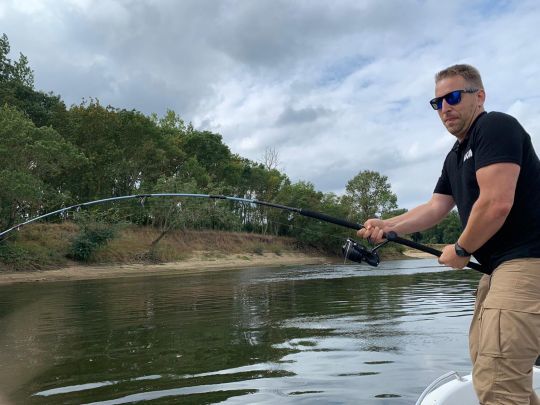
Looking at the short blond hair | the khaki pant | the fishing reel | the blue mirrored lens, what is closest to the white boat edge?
the khaki pant

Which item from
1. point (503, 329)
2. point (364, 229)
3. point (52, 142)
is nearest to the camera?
point (503, 329)

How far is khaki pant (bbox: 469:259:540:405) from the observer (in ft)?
8.82

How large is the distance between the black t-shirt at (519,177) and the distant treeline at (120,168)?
30963 millimetres

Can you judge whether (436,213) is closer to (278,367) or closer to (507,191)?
(507,191)

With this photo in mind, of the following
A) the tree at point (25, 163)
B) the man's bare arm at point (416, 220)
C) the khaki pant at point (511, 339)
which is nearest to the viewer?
the khaki pant at point (511, 339)

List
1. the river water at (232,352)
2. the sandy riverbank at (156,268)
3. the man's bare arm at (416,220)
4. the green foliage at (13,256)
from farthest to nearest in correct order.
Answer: the green foliage at (13,256)
the sandy riverbank at (156,268)
the river water at (232,352)
the man's bare arm at (416,220)

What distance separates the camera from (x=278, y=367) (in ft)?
21.9

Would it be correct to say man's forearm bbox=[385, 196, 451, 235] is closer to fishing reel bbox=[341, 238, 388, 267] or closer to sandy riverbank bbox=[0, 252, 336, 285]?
fishing reel bbox=[341, 238, 388, 267]

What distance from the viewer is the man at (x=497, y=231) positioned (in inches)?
106

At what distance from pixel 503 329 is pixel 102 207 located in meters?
41.8

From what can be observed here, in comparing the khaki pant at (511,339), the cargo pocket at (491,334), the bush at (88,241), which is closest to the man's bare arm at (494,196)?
the khaki pant at (511,339)

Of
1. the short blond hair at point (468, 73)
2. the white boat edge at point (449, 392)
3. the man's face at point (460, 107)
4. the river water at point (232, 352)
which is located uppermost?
the short blond hair at point (468, 73)

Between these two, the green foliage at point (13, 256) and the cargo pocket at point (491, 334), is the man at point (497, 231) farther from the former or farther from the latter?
the green foliage at point (13, 256)

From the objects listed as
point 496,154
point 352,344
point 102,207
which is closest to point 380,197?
point 102,207
